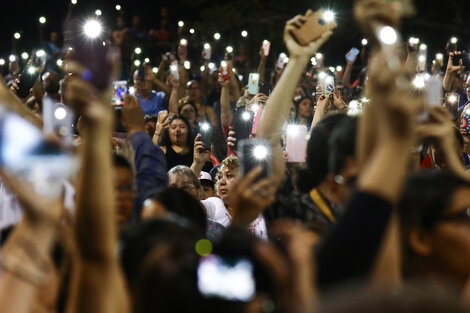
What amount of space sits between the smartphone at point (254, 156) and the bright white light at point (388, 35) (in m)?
0.73

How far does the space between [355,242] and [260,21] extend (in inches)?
642

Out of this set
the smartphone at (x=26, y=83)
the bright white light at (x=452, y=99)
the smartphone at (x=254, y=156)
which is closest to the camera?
the smartphone at (x=254, y=156)

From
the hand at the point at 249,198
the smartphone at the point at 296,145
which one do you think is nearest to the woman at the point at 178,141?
the smartphone at the point at 296,145

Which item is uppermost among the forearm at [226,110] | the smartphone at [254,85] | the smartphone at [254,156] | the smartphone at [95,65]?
the forearm at [226,110]

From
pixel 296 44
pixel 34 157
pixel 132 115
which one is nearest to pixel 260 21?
pixel 132 115

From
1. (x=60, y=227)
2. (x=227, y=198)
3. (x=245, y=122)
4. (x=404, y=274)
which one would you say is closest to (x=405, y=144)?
(x=404, y=274)

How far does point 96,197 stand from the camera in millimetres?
2072

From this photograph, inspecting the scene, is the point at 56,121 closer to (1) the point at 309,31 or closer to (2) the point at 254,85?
(1) the point at 309,31

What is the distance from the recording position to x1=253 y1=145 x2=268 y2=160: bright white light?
9.83 feet

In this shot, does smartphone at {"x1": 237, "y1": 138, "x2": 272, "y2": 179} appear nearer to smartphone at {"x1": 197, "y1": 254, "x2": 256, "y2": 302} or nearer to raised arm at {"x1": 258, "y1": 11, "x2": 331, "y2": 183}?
raised arm at {"x1": 258, "y1": 11, "x2": 331, "y2": 183}

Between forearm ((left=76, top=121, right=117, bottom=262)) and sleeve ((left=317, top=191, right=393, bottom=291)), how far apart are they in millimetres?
551

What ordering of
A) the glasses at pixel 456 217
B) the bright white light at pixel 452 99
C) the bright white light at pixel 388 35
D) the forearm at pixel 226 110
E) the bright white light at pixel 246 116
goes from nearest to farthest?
the bright white light at pixel 388 35
the glasses at pixel 456 217
the bright white light at pixel 246 116
the bright white light at pixel 452 99
the forearm at pixel 226 110

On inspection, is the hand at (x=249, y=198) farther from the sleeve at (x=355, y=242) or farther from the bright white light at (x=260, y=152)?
the sleeve at (x=355, y=242)

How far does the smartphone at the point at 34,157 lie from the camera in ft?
6.83
